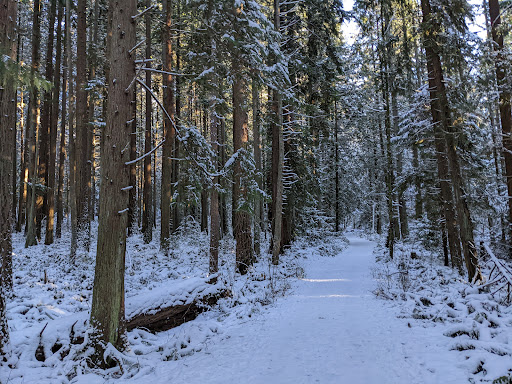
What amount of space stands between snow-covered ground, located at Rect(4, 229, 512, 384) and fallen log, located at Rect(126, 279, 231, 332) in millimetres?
152

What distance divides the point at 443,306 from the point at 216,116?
25.0 ft

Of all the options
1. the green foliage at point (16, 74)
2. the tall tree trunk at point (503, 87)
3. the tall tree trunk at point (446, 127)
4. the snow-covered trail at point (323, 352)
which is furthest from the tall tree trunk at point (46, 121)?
the tall tree trunk at point (503, 87)

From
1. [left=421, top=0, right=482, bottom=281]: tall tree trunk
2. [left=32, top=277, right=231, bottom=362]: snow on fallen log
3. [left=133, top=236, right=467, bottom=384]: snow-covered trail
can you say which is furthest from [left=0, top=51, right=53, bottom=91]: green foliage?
[left=421, top=0, right=482, bottom=281]: tall tree trunk

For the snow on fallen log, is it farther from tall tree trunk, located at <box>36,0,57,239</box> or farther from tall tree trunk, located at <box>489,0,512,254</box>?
tall tree trunk, located at <box>36,0,57,239</box>

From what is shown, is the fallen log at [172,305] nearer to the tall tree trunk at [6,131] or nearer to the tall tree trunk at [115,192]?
the tall tree trunk at [115,192]

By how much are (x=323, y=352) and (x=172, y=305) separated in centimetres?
311

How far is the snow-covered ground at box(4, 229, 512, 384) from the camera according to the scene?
4.10m

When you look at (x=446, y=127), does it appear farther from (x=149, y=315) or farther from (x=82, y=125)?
(x=82, y=125)

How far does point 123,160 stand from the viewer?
4.79 meters

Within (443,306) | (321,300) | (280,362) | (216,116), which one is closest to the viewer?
(280,362)

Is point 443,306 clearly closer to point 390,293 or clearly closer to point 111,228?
point 390,293

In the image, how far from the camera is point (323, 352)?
486cm

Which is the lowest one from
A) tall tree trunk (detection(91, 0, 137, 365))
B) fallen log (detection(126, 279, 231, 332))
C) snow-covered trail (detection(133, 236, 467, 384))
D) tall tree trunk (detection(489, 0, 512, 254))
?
snow-covered trail (detection(133, 236, 467, 384))

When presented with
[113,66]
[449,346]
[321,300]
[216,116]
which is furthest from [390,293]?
[113,66]
